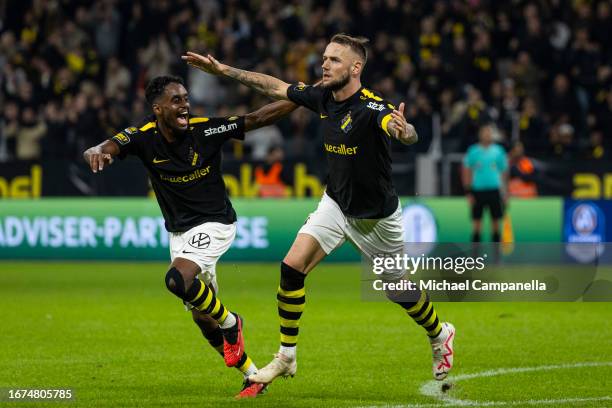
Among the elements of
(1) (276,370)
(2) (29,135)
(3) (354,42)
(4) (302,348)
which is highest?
(3) (354,42)

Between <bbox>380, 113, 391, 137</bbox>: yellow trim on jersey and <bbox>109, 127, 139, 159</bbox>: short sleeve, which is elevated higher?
<bbox>380, 113, 391, 137</bbox>: yellow trim on jersey

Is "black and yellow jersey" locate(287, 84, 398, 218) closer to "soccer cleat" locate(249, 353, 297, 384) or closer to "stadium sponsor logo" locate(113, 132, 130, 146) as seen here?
"soccer cleat" locate(249, 353, 297, 384)

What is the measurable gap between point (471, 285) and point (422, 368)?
4497 millimetres

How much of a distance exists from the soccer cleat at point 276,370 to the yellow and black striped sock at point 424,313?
0.95 metres

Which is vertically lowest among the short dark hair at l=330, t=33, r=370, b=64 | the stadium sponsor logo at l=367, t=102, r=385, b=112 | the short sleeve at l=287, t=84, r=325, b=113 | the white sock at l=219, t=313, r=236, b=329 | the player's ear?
the white sock at l=219, t=313, r=236, b=329

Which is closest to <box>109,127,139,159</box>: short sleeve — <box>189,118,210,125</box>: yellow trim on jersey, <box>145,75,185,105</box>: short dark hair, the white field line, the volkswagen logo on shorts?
<box>145,75,185,105</box>: short dark hair

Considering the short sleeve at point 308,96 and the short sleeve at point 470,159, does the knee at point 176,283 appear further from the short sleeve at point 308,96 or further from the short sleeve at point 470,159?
the short sleeve at point 470,159

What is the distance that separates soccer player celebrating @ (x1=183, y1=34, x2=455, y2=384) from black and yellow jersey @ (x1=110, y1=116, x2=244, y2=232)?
2.15ft

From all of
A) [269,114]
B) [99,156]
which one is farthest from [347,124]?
[99,156]

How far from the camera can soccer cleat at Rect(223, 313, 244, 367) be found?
815 cm

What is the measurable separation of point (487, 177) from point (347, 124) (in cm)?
922

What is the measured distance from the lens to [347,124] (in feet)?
26.6

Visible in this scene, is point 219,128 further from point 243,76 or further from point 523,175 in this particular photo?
point 523,175

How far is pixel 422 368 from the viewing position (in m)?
9.27
